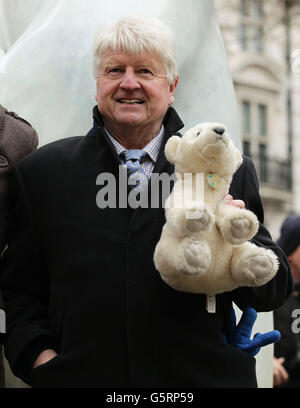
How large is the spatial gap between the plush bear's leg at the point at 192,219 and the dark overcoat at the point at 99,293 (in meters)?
0.37

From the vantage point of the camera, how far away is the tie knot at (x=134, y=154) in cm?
318

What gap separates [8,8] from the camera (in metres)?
4.33

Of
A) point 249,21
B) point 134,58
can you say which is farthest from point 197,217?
point 249,21

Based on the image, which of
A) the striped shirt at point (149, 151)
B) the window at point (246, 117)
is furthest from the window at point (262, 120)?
the striped shirt at point (149, 151)

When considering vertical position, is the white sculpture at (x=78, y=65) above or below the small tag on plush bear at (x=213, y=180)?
above

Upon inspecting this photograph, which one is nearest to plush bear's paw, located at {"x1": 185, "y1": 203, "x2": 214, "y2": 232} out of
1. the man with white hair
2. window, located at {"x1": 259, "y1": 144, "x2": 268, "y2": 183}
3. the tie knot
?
the man with white hair

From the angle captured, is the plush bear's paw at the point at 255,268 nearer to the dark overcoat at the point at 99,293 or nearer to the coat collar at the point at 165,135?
the dark overcoat at the point at 99,293

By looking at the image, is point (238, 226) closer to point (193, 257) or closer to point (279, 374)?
point (193, 257)

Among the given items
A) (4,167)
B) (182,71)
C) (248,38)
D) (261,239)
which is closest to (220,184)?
(261,239)

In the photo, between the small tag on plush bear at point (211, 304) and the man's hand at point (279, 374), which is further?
the man's hand at point (279, 374)

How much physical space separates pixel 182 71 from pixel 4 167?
3.76ft

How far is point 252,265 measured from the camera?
2.74 m

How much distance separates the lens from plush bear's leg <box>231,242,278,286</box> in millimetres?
2741

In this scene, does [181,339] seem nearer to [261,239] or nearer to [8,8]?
[261,239]
